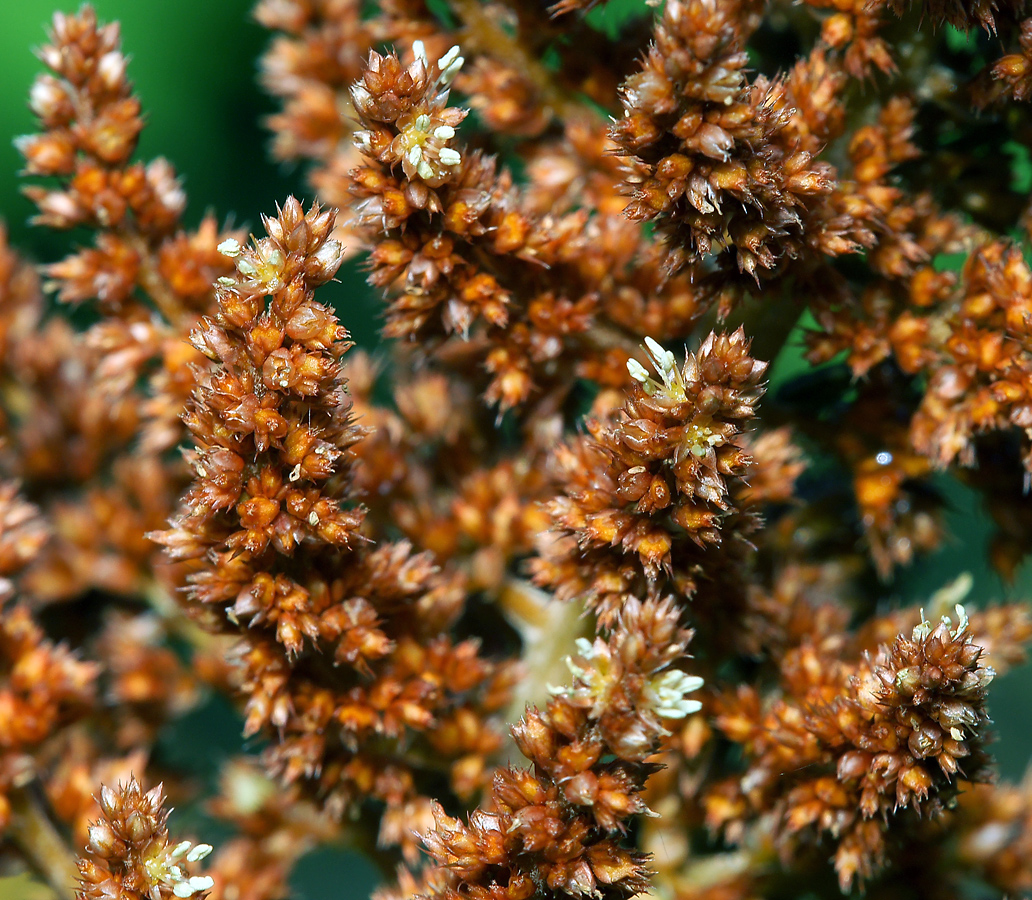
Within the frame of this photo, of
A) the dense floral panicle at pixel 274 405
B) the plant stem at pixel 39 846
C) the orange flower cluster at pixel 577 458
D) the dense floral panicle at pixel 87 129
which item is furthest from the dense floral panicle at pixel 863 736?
the dense floral panicle at pixel 87 129

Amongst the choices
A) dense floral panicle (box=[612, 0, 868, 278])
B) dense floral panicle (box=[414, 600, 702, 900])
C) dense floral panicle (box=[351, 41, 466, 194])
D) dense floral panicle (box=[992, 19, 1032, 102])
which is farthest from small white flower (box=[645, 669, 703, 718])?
dense floral panicle (box=[992, 19, 1032, 102])

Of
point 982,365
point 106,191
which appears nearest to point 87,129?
point 106,191

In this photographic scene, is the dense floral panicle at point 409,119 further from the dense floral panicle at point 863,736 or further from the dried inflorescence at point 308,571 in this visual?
the dense floral panicle at point 863,736

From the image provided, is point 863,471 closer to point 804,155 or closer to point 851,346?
point 851,346

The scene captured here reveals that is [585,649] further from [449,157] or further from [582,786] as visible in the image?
[449,157]

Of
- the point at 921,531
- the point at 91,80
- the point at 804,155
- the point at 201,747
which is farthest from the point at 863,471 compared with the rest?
the point at 201,747
